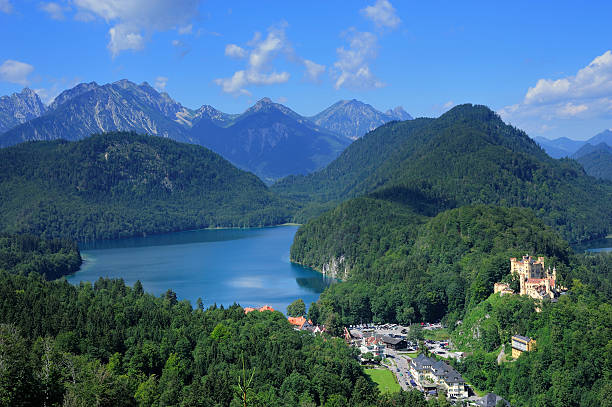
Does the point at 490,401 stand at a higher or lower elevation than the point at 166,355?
lower

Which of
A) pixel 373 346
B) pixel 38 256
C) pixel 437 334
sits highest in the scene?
pixel 38 256

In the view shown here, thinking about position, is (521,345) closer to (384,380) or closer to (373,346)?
(384,380)

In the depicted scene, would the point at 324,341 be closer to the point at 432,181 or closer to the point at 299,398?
the point at 299,398

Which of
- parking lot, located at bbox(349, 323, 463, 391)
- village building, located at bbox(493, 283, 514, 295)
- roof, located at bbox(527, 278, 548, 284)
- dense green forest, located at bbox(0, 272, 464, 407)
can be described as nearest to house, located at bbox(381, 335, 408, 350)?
parking lot, located at bbox(349, 323, 463, 391)

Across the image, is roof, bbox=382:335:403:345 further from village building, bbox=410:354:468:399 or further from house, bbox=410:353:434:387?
village building, bbox=410:354:468:399

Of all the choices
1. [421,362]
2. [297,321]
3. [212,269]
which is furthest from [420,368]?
[212,269]
